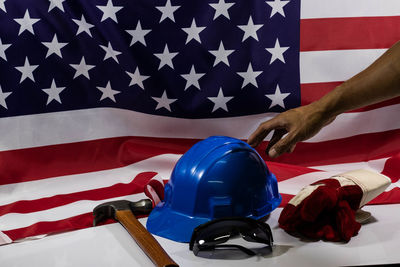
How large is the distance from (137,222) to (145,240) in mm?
130

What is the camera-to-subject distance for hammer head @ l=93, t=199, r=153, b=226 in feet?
4.71

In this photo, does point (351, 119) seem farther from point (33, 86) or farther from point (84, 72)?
point (33, 86)

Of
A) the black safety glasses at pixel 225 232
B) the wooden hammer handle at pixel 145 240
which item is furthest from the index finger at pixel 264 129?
the wooden hammer handle at pixel 145 240

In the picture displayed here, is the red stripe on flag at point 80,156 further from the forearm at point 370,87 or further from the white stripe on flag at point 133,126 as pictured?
the forearm at point 370,87

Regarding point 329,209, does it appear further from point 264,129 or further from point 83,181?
point 83,181

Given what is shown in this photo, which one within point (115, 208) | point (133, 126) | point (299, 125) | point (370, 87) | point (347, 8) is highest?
point (347, 8)

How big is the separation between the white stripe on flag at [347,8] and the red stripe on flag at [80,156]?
2.24 feet

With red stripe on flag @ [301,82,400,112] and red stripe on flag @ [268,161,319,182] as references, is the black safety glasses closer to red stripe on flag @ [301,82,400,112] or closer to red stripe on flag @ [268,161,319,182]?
red stripe on flag @ [268,161,319,182]

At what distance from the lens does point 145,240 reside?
1.21 meters

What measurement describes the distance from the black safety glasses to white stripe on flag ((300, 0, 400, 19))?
104 centimetres

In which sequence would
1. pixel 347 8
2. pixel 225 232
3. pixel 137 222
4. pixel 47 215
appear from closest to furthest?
pixel 225 232, pixel 137 222, pixel 47 215, pixel 347 8

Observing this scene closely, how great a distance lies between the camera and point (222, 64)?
1.93 metres

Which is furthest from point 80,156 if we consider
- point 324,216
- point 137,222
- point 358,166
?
point 358,166

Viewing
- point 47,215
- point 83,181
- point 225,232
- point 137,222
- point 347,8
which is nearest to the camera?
point 225,232
